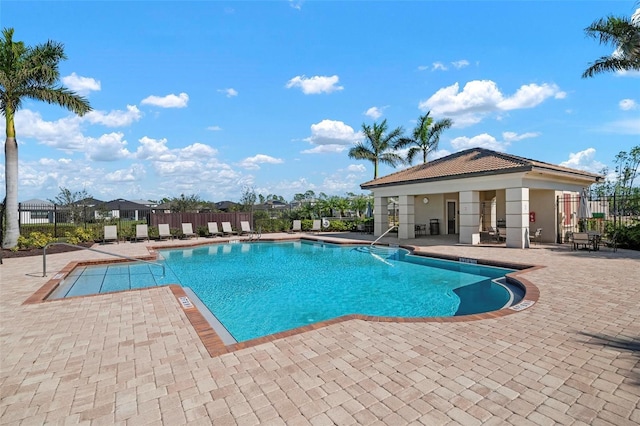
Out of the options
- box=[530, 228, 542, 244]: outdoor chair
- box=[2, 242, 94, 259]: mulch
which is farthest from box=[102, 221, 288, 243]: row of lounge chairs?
box=[530, 228, 542, 244]: outdoor chair

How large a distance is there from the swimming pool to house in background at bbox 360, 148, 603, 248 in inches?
171

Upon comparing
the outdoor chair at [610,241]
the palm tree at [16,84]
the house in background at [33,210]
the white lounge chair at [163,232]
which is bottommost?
the outdoor chair at [610,241]

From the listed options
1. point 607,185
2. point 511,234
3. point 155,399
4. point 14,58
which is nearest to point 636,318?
point 155,399

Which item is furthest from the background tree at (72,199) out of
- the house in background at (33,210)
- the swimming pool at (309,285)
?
the swimming pool at (309,285)

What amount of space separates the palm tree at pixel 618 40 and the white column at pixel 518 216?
737 centimetres

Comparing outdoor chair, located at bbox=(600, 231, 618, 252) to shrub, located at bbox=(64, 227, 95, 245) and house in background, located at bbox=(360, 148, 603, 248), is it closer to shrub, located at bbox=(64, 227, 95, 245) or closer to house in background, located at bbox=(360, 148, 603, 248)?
house in background, located at bbox=(360, 148, 603, 248)

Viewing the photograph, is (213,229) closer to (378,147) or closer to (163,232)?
(163,232)

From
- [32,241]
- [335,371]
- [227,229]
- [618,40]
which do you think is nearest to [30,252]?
[32,241]

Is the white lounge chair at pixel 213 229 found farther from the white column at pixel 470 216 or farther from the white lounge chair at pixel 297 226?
the white column at pixel 470 216

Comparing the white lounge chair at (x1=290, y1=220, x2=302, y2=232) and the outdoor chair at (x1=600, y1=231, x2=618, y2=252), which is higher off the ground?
the white lounge chair at (x1=290, y1=220, x2=302, y2=232)

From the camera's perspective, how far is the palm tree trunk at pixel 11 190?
14.5 metres

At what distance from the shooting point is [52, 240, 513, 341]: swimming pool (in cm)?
713

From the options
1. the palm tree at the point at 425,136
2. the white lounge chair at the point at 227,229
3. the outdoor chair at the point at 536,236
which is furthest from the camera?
the palm tree at the point at 425,136

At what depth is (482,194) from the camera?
825 inches
